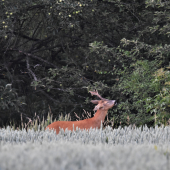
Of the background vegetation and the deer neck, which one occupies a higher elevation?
the background vegetation

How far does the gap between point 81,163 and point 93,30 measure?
330 inches

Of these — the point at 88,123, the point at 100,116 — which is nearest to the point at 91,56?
the point at 100,116

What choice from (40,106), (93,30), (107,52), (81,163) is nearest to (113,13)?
(93,30)

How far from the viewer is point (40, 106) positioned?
12.0 m

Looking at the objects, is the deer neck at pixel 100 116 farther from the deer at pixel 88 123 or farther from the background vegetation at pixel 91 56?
the background vegetation at pixel 91 56

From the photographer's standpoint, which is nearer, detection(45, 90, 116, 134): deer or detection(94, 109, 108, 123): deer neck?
detection(45, 90, 116, 134): deer

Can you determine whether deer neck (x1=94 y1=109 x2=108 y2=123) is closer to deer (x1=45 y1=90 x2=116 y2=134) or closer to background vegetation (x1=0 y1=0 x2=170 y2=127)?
deer (x1=45 y1=90 x2=116 y2=134)

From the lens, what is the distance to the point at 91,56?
10375 millimetres

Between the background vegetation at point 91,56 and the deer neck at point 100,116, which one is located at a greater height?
the background vegetation at point 91,56

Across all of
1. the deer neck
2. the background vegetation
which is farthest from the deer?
the background vegetation

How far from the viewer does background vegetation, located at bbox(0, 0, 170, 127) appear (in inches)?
346

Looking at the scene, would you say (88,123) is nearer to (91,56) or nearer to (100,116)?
(100,116)

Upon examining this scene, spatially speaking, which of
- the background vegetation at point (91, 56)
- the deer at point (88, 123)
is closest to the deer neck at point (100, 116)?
the deer at point (88, 123)

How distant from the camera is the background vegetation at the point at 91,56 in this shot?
8781mm
